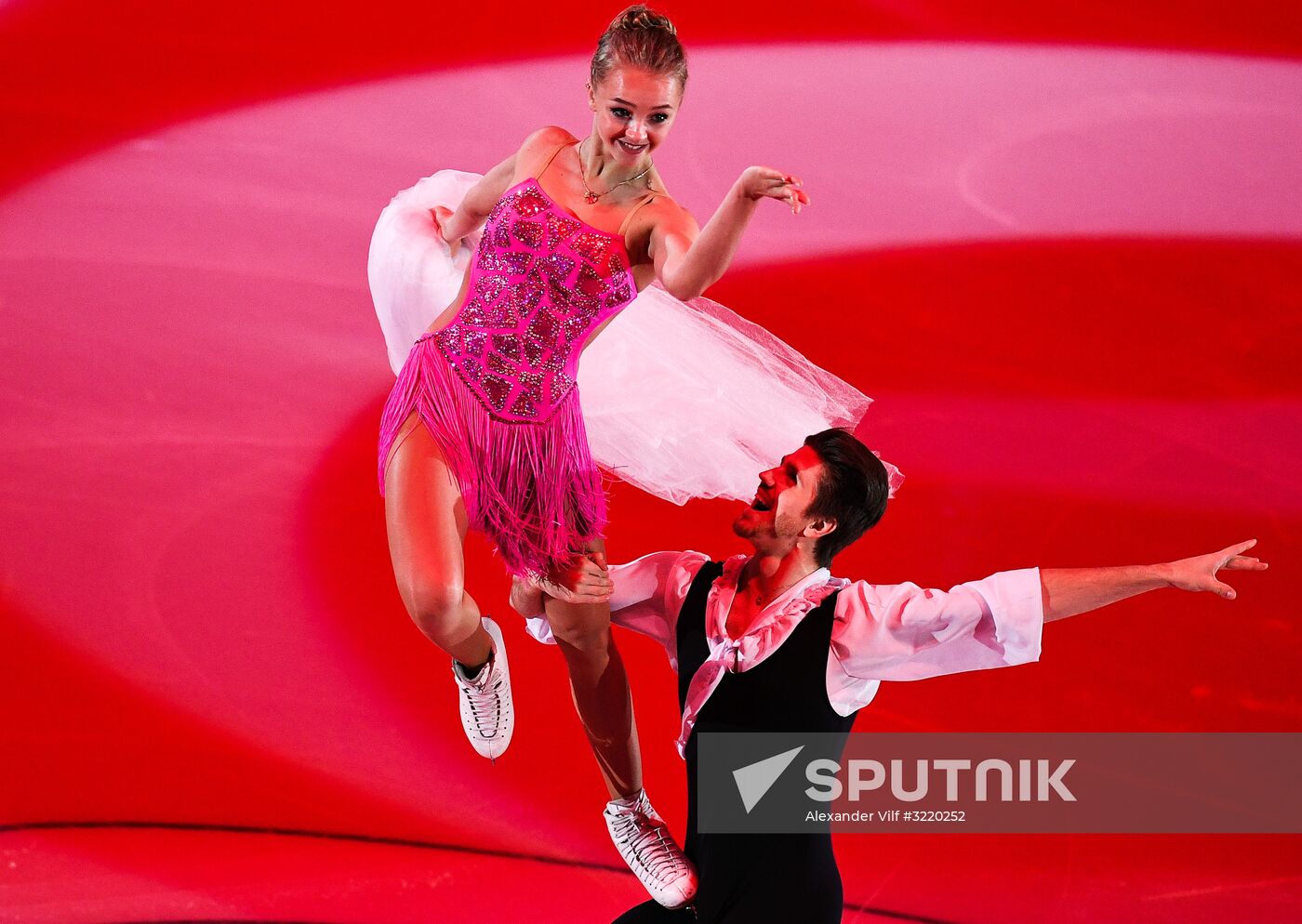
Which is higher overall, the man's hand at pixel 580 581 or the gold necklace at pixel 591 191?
the gold necklace at pixel 591 191

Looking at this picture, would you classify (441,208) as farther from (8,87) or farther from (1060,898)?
(1060,898)

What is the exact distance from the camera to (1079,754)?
365 cm

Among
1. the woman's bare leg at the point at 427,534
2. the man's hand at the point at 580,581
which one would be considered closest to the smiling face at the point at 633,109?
the woman's bare leg at the point at 427,534

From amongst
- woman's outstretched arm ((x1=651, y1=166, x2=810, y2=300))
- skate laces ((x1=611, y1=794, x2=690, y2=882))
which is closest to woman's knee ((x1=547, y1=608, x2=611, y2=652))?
skate laces ((x1=611, y1=794, x2=690, y2=882))

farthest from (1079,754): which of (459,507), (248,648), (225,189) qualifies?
(225,189)

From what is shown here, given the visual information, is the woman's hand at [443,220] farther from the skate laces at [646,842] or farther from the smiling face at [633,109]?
the skate laces at [646,842]

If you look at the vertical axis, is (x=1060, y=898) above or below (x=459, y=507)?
below

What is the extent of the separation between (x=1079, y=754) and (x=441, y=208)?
84.8 inches

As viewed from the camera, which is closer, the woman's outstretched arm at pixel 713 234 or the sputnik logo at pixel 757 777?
the woman's outstretched arm at pixel 713 234

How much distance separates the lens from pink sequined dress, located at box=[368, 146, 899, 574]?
2.42 metres

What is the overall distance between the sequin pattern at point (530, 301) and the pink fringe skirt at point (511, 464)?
0.10 feet

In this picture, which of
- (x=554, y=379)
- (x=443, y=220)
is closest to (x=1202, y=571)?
(x=554, y=379)

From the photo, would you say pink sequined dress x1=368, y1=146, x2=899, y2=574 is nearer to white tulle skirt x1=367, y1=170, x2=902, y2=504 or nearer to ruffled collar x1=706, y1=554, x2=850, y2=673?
white tulle skirt x1=367, y1=170, x2=902, y2=504

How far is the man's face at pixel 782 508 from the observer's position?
2525mm
